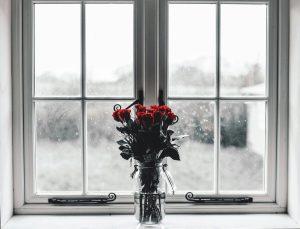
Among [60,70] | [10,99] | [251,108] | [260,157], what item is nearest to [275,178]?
[260,157]

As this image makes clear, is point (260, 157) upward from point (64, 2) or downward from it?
downward

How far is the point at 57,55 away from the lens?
75.5 inches

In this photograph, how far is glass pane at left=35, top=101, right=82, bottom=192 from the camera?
6.28 ft

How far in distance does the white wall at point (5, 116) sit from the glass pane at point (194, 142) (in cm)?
77

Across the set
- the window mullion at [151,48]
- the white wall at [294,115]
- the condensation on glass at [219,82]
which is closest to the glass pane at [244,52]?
the condensation on glass at [219,82]

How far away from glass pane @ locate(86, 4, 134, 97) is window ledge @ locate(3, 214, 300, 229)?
0.60 m

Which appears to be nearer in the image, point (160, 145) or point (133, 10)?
point (160, 145)

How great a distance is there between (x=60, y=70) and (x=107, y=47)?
0.85ft

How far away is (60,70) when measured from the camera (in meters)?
1.91

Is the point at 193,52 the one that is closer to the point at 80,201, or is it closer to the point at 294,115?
the point at 294,115

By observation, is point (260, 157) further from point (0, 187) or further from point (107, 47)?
point (0, 187)

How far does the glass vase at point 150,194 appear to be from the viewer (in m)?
1.65

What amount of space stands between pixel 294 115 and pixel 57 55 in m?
1.17

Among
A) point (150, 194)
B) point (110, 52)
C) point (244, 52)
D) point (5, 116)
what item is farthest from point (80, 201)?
point (244, 52)
